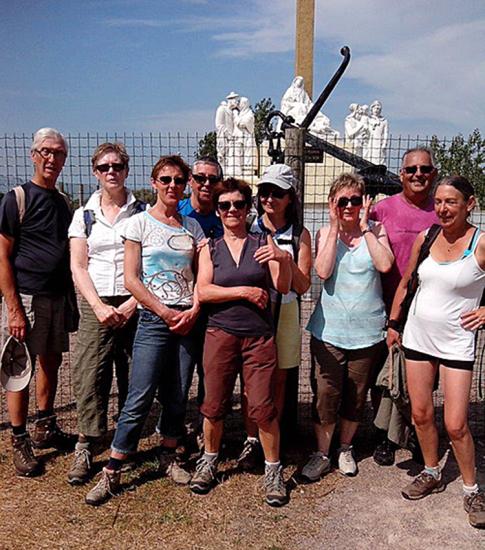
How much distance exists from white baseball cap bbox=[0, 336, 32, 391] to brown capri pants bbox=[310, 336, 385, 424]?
1735 mm

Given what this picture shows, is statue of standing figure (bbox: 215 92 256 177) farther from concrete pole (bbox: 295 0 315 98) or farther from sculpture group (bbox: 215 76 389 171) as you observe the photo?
concrete pole (bbox: 295 0 315 98)

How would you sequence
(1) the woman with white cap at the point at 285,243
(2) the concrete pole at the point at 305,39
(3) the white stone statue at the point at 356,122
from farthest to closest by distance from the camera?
(3) the white stone statue at the point at 356,122 < (2) the concrete pole at the point at 305,39 < (1) the woman with white cap at the point at 285,243

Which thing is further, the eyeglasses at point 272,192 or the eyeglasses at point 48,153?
the eyeglasses at point 48,153

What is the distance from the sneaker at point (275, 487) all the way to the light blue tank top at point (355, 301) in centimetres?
81

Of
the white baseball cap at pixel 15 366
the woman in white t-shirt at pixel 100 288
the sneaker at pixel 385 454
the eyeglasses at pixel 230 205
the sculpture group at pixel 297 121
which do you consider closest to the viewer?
the eyeglasses at pixel 230 205

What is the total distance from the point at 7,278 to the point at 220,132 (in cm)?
1686

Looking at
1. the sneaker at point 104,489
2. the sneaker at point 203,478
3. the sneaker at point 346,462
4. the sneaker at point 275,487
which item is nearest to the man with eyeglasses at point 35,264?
the sneaker at point 104,489

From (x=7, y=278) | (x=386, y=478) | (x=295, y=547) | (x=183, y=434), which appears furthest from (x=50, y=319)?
(x=386, y=478)

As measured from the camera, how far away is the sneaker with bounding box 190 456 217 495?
10.7 ft

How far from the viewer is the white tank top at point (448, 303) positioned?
2902 millimetres

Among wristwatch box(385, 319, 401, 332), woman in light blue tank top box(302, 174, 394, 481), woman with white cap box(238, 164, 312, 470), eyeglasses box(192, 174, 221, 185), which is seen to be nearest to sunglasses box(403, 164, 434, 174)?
woman in light blue tank top box(302, 174, 394, 481)

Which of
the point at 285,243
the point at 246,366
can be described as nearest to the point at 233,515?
the point at 246,366

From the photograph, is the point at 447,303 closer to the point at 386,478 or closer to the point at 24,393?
the point at 386,478

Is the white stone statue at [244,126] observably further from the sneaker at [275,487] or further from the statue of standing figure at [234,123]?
the sneaker at [275,487]
